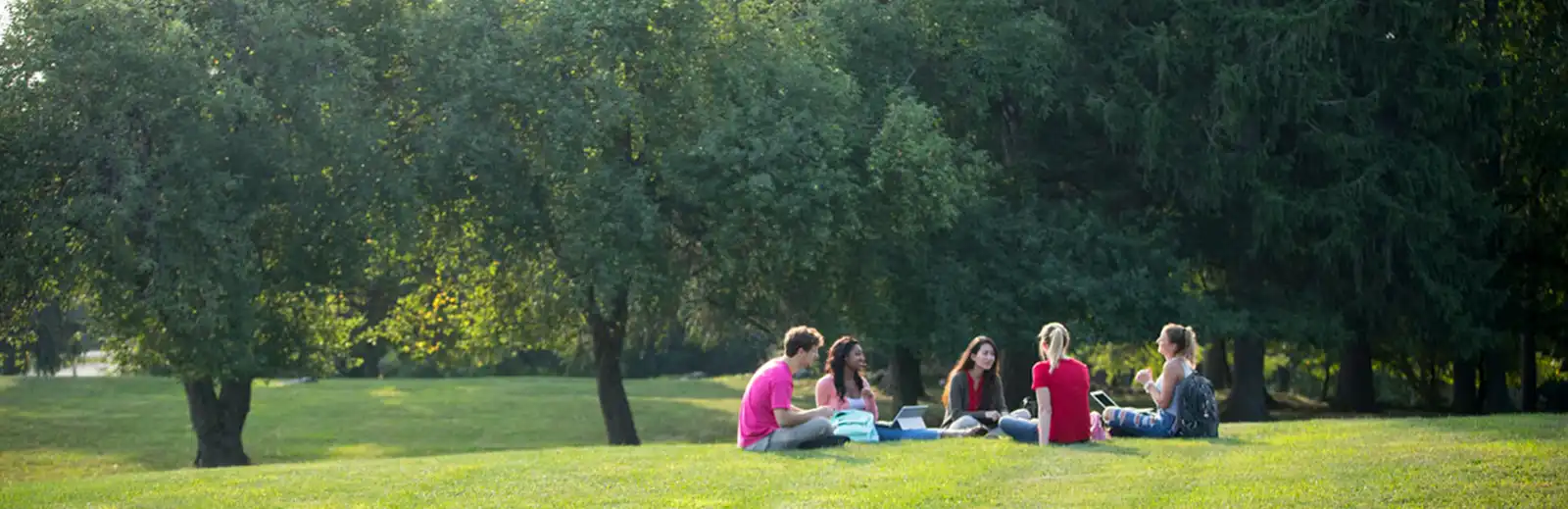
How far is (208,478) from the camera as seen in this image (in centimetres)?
1614

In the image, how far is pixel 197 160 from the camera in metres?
25.1

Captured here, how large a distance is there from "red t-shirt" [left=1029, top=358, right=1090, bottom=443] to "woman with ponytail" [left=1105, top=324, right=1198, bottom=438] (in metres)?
0.69

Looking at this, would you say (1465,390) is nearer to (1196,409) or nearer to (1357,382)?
(1357,382)

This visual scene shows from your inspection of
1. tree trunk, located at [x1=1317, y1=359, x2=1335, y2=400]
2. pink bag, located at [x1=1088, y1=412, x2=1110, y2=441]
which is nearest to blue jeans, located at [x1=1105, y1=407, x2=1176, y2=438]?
pink bag, located at [x1=1088, y1=412, x2=1110, y2=441]

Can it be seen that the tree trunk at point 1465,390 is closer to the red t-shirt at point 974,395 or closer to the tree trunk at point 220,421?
the red t-shirt at point 974,395

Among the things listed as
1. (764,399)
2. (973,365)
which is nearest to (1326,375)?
(973,365)

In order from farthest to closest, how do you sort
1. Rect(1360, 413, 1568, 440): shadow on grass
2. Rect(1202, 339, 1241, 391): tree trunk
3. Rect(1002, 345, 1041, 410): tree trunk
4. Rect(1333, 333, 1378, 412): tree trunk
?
Rect(1202, 339, 1241, 391): tree trunk, Rect(1333, 333, 1378, 412): tree trunk, Rect(1002, 345, 1041, 410): tree trunk, Rect(1360, 413, 1568, 440): shadow on grass

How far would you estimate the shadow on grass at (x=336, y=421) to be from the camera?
36125 millimetres

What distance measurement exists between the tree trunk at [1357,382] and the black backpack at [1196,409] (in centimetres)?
2131

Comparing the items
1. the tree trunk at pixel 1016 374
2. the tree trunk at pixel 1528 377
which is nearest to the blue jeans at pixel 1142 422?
the tree trunk at pixel 1016 374

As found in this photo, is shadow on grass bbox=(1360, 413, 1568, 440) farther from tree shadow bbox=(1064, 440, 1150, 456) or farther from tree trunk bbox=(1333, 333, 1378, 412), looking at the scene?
tree trunk bbox=(1333, 333, 1378, 412)

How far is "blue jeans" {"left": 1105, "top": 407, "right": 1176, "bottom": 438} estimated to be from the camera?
57.3ft

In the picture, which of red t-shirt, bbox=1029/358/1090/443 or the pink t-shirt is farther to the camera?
red t-shirt, bbox=1029/358/1090/443

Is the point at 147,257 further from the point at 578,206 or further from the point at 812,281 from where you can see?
the point at 812,281
